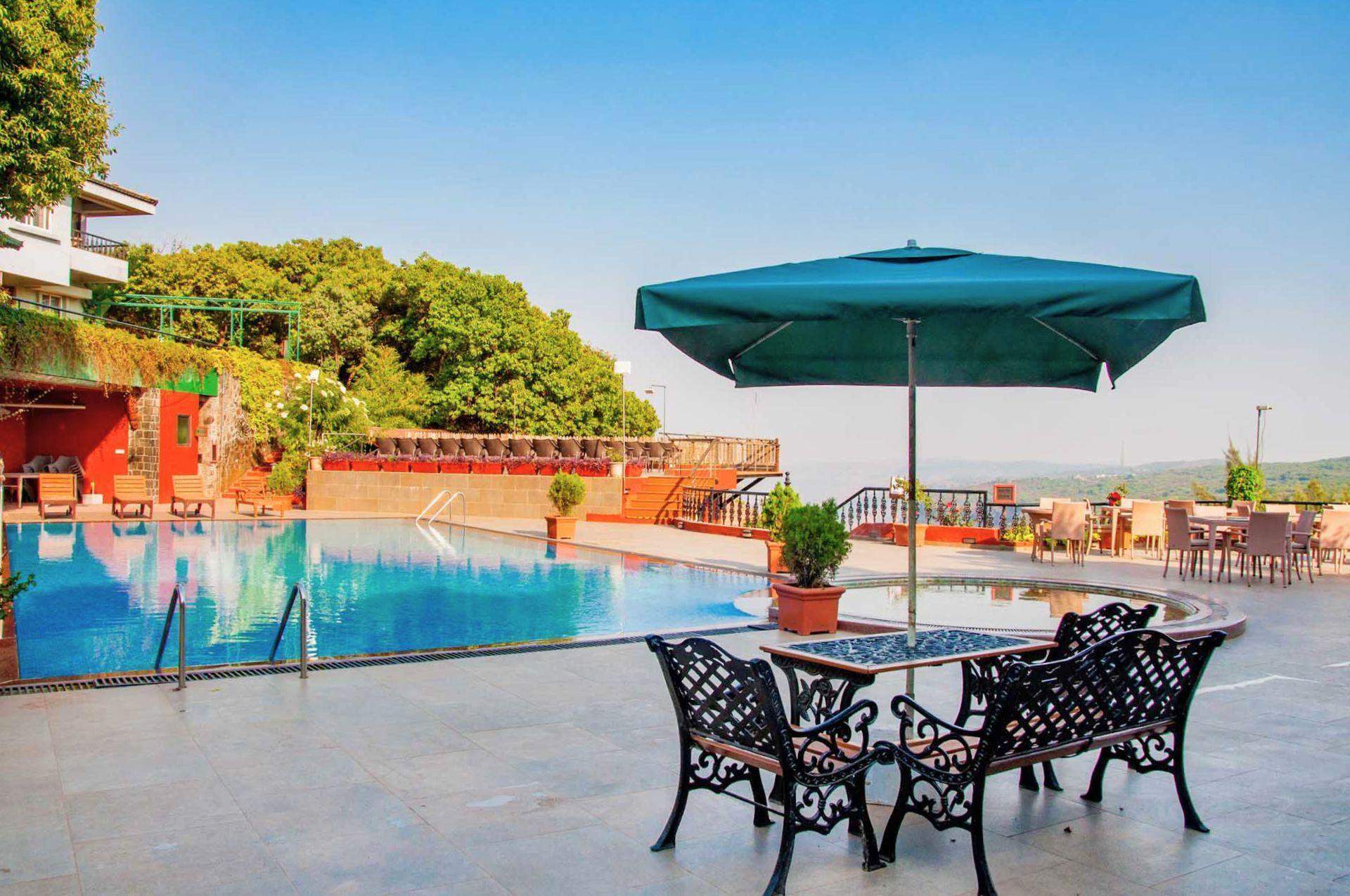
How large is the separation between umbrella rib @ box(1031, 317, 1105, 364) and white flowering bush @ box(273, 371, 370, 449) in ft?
74.3

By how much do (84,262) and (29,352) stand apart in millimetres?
8142

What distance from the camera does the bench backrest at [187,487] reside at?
21.0 metres

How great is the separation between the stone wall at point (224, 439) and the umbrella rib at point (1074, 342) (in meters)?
25.6

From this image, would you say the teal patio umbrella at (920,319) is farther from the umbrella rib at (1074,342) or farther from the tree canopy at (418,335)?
the tree canopy at (418,335)

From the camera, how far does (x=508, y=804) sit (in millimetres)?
3941

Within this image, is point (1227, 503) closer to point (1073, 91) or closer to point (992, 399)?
point (1073, 91)

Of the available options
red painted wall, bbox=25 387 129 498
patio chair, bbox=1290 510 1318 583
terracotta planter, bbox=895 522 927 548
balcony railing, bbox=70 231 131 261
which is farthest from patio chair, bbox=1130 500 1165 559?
balcony railing, bbox=70 231 131 261

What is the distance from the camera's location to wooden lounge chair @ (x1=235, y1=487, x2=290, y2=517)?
71.3ft

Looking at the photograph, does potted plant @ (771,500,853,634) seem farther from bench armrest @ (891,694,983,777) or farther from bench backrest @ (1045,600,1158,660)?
bench armrest @ (891,694,983,777)

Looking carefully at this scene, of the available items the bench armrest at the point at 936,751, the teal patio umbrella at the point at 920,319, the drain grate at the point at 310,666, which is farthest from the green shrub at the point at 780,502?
the bench armrest at the point at 936,751

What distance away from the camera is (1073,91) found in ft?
55.1

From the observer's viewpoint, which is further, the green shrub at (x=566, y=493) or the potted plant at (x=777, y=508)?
the green shrub at (x=566, y=493)

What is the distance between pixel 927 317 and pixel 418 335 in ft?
114

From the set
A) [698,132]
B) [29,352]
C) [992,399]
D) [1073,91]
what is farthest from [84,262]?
[992,399]
